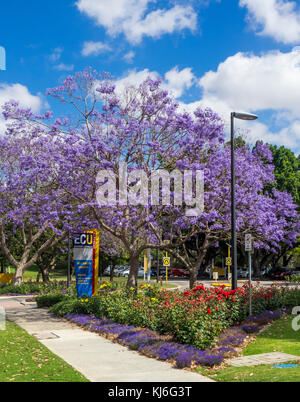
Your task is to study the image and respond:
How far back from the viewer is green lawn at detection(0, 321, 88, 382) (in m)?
8.20

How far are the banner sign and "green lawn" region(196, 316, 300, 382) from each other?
884 centimetres

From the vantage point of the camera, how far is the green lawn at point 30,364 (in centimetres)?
820

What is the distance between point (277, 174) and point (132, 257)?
29.1 metres

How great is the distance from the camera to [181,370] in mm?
8938

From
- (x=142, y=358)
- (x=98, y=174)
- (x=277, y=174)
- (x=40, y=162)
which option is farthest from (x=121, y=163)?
(x=277, y=174)

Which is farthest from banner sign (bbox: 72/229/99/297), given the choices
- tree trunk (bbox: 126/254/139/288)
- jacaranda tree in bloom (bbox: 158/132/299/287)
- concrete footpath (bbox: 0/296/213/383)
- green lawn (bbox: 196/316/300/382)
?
green lawn (bbox: 196/316/300/382)

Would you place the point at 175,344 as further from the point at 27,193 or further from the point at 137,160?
the point at 27,193

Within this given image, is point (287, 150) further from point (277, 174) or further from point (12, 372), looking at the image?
point (12, 372)

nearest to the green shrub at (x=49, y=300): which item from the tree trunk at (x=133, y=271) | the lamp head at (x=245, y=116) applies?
the tree trunk at (x=133, y=271)

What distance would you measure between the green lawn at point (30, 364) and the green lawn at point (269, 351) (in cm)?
256

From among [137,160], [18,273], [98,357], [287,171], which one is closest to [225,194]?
[137,160]

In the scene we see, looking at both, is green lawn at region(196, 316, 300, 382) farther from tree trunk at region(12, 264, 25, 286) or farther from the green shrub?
tree trunk at region(12, 264, 25, 286)

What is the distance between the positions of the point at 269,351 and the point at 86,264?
36.6 ft

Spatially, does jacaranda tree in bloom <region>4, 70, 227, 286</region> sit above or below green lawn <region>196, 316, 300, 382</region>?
above
